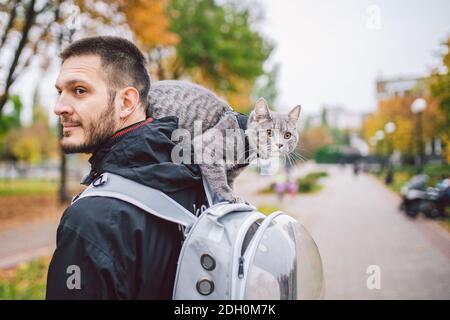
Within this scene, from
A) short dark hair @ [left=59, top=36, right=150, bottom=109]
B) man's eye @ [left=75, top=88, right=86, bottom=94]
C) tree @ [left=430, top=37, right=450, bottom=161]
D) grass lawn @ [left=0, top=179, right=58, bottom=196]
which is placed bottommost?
grass lawn @ [left=0, top=179, right=58, bottom=196]

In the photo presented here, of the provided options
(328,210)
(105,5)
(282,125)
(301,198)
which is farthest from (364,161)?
(282,125)

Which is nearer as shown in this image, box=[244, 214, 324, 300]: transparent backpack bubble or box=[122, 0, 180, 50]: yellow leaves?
box=[244, 214, 324, 300]: transparent backpack bubble

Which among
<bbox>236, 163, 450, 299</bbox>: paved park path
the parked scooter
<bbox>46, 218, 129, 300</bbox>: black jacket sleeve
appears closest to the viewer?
<bbox>46, 218, 129, 300</bbox>: black jacket sleeve

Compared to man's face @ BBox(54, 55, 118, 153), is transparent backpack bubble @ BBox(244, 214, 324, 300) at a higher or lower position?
lower

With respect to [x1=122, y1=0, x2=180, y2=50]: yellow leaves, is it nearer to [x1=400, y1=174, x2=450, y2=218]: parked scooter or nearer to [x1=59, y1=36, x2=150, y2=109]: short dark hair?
[x1=400, y1=174, x2=450, y2=218]: parked scooter

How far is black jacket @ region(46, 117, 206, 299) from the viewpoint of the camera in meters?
1.23

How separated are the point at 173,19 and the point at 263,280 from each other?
1733 cm

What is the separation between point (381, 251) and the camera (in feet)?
26.9

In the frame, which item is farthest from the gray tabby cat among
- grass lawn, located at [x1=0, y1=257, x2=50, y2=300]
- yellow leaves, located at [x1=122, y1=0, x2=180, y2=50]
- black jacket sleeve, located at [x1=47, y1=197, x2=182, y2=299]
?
yellow leaves, located at [x1=122, y1=0, x2=180, y2=50]

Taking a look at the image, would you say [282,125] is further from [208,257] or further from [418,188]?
[418,188]

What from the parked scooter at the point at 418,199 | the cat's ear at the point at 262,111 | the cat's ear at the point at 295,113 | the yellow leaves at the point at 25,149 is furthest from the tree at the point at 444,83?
the yellow leaves at the point at 25,149

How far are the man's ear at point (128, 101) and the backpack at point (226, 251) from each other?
337 mm
